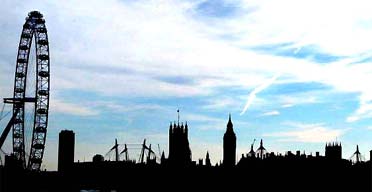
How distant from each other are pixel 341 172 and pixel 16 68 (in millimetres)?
106030

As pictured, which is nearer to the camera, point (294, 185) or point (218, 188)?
point (294, 185)

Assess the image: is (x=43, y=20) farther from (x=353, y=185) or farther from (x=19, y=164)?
(x=353, y=185)

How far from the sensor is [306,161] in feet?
634

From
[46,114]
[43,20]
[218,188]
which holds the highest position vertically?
[43,20]

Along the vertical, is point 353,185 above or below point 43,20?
below

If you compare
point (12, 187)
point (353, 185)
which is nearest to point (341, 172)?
point (353, 185)

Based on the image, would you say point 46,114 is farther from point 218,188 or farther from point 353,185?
point 353,185

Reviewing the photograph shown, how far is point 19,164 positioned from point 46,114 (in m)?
18.1

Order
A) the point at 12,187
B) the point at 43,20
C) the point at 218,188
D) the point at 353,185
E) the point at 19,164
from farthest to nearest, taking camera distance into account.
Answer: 1. the point at 218,188
2. the point at 353,185
3. the point at 12,187
4. the point at 19,164
5. the point at 43,20

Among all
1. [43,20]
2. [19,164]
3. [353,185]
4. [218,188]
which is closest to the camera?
[43,20]

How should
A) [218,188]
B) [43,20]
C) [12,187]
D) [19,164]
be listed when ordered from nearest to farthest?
[43,20]
[19,164]
[12,187]
[218,188]

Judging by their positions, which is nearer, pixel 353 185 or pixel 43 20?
pixel 43 20

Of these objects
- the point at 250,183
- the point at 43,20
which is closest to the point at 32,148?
the point at 43,20

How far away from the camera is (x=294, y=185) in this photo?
600 feet
